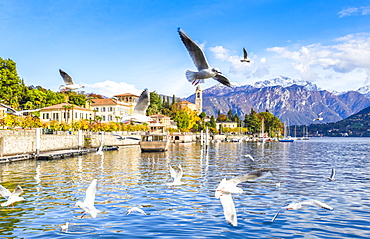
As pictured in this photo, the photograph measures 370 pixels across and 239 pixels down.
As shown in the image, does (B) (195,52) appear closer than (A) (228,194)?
No

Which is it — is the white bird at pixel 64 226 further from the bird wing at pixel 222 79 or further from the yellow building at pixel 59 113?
the yellow building at pixel 59 113

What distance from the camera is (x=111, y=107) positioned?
103 metres

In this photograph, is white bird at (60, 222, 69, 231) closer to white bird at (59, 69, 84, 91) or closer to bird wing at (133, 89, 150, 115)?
bird wing at (133, 89, 150, 115)

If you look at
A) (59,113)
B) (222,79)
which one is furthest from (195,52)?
(59,113)

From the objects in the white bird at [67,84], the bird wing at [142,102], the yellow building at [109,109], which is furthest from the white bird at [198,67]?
the yellow building at [109,109]

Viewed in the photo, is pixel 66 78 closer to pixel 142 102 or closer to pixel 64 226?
pixel 142 102

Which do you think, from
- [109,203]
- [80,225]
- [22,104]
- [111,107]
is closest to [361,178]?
[109,203]

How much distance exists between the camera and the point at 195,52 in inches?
302

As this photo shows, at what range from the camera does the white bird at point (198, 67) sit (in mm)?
7414

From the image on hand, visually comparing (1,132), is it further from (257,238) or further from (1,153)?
(257,238)

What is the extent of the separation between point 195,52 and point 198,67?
0.43 meters

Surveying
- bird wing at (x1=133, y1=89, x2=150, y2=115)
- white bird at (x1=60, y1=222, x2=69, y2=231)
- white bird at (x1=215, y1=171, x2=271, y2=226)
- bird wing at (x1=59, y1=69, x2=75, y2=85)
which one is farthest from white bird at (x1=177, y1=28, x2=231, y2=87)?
bird wing at (x1=59, y1=69, x2=75, y2=85)

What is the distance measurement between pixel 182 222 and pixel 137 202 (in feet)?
13.0

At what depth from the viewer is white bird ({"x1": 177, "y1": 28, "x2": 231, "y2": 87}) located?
7.41 meters
